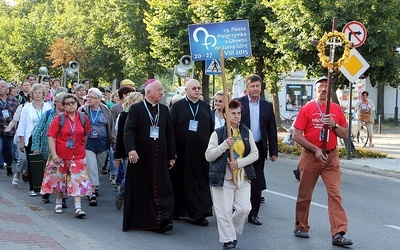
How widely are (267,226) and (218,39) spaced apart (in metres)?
11.4

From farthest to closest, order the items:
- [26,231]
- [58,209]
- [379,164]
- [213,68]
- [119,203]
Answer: [213,68] → [379,164] → [119,203] → [58,209] → [26,231]

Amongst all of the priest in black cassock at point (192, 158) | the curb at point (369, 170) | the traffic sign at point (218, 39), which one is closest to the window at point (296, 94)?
the traffic sign at point (218, 39)

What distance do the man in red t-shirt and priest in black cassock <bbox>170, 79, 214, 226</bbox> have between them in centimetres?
157

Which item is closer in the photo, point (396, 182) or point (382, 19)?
point (396, 182)

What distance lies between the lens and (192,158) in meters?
9.90

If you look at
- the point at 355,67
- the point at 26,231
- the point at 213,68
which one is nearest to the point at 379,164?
the point at 355,67

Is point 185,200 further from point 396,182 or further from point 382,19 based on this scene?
point 382,19

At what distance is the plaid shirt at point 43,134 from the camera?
1157cm

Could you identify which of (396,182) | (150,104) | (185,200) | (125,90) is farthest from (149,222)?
(396,182)

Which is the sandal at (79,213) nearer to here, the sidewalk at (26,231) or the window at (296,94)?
the sidewalk at (26,231)

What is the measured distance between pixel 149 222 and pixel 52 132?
212 centimetres

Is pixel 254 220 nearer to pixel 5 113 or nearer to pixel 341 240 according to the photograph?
pixel 341 240

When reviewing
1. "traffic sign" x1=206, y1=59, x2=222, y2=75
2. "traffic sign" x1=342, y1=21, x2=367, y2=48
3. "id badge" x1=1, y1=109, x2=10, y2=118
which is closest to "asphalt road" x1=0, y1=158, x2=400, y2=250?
"id badge" x1=1, y1=109, x2=10, y2=118

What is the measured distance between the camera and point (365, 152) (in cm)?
2088
